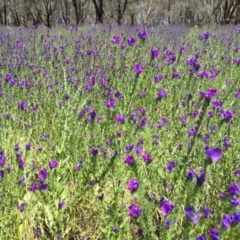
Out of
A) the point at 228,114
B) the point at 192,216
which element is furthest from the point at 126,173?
the point at 192,216

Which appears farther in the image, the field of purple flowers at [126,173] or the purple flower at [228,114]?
the purple flower at [228,114]

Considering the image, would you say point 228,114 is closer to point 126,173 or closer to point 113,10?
point 126,173

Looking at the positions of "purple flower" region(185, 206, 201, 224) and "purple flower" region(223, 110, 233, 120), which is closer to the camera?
"purple flower" region(185, 206, 201, 224)

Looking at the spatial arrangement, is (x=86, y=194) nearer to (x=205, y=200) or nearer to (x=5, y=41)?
(x=205, y=200)

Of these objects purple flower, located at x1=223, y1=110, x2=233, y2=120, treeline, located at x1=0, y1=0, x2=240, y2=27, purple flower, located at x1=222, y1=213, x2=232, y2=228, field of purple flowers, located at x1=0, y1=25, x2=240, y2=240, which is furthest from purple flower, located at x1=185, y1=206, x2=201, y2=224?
treeline, located at x1=0, y1=0, x2=240, y2=27

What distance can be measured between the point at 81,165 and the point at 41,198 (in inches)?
15.1

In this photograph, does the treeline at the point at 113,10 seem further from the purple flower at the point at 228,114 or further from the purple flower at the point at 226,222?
the purple flower at the point at 226,222

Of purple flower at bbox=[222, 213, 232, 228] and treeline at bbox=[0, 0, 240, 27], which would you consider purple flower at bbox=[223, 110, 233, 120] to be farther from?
treeline at bbox=[0, 0, 240, 27]

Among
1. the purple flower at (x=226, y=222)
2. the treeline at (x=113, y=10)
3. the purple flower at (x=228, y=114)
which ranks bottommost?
the treeline at (x=113, y=10)

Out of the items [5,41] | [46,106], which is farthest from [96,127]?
[5,41]

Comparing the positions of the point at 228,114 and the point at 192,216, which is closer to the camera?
the point at 192,216

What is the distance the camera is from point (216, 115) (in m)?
2.45

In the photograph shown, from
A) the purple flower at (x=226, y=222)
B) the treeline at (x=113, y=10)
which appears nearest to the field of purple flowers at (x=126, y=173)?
the purple flower at (x=226, y=222)

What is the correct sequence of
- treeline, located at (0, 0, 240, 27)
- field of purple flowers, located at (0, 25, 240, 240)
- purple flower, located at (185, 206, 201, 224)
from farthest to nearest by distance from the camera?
treeline, located at (0, 0, 240, 27)
field of purple flowers, located at (0, 25, 240, 240)
purple flower, located at (185, 206, 201, 224)
